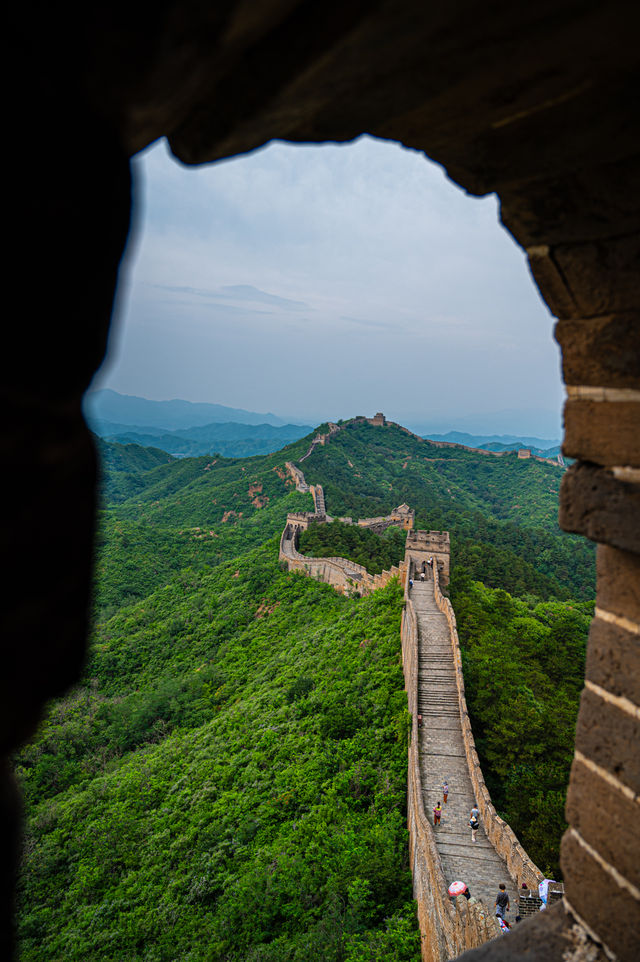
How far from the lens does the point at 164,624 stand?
3200 centimetres

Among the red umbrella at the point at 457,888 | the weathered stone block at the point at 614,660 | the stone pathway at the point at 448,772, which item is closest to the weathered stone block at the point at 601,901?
the weathered stone block at the point at 614,660

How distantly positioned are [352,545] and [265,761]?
58.0ft

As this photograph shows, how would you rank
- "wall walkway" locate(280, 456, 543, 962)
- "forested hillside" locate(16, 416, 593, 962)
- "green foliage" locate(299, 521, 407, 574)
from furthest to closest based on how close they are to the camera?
"green foliage" locate(299, 521, 407, 574)
"forested hillside" locate(16, 416, 593, 962)
"wall walkway" locate(280, 456, 543, 962)

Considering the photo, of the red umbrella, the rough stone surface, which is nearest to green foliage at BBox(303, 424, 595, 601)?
the red umbrella

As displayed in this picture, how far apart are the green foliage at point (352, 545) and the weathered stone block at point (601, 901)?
24.6m

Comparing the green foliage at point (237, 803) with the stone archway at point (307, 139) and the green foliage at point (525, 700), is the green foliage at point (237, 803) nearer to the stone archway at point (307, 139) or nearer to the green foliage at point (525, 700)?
the green foliage at point (525, 700)

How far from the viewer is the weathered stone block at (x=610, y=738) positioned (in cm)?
240

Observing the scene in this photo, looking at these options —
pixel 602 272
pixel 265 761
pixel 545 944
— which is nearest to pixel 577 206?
pixel 602 272

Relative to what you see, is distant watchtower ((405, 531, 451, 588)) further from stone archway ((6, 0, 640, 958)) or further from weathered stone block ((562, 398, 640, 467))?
stone archway ((6, 0, 640, 958))

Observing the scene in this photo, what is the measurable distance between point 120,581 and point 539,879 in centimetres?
3670

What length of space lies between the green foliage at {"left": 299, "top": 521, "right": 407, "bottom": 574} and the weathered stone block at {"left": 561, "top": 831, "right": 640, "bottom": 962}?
80.6ft

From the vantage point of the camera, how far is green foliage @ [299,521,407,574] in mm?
29477

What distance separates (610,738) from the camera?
2.50 meters

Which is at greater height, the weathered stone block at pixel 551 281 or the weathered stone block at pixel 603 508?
the weathered stone block at pixel 551 281
